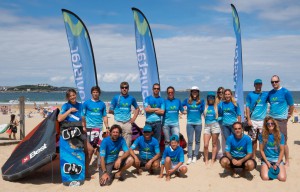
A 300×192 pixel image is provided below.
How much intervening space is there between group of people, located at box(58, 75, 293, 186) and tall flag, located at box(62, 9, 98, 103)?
1948 mm

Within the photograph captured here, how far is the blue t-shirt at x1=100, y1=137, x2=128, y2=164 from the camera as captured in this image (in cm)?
545

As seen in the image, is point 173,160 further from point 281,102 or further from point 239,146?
point 281,102

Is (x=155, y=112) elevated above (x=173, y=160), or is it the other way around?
(x=155, y=112)

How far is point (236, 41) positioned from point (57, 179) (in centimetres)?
595

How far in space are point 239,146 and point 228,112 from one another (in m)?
0.97

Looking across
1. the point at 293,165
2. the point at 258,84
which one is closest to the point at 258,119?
the point at 258,84

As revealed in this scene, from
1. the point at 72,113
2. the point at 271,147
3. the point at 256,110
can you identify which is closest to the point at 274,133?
the point at 271,147

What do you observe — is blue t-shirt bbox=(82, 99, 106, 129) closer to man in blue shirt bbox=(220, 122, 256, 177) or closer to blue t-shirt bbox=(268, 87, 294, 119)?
man in blue shirt bbox=(220, 122, 256, 177)

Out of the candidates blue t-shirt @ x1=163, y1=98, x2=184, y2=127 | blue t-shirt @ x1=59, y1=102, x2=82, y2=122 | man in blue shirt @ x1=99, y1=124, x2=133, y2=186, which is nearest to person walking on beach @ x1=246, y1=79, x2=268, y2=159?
blue t-shirt @ x1=163, y1=98, x2=184, y2=127

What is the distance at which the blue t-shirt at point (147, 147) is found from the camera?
5.80m

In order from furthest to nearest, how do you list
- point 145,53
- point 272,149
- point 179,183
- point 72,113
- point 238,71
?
point 145,53
point 238,71
point 272,149
point 72,113
point 179,183

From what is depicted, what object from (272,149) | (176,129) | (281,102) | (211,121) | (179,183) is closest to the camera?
(179,183)

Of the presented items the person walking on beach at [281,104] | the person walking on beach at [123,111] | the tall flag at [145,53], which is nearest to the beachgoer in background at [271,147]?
the person walking on beach at [281,104]

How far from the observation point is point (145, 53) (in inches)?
346
